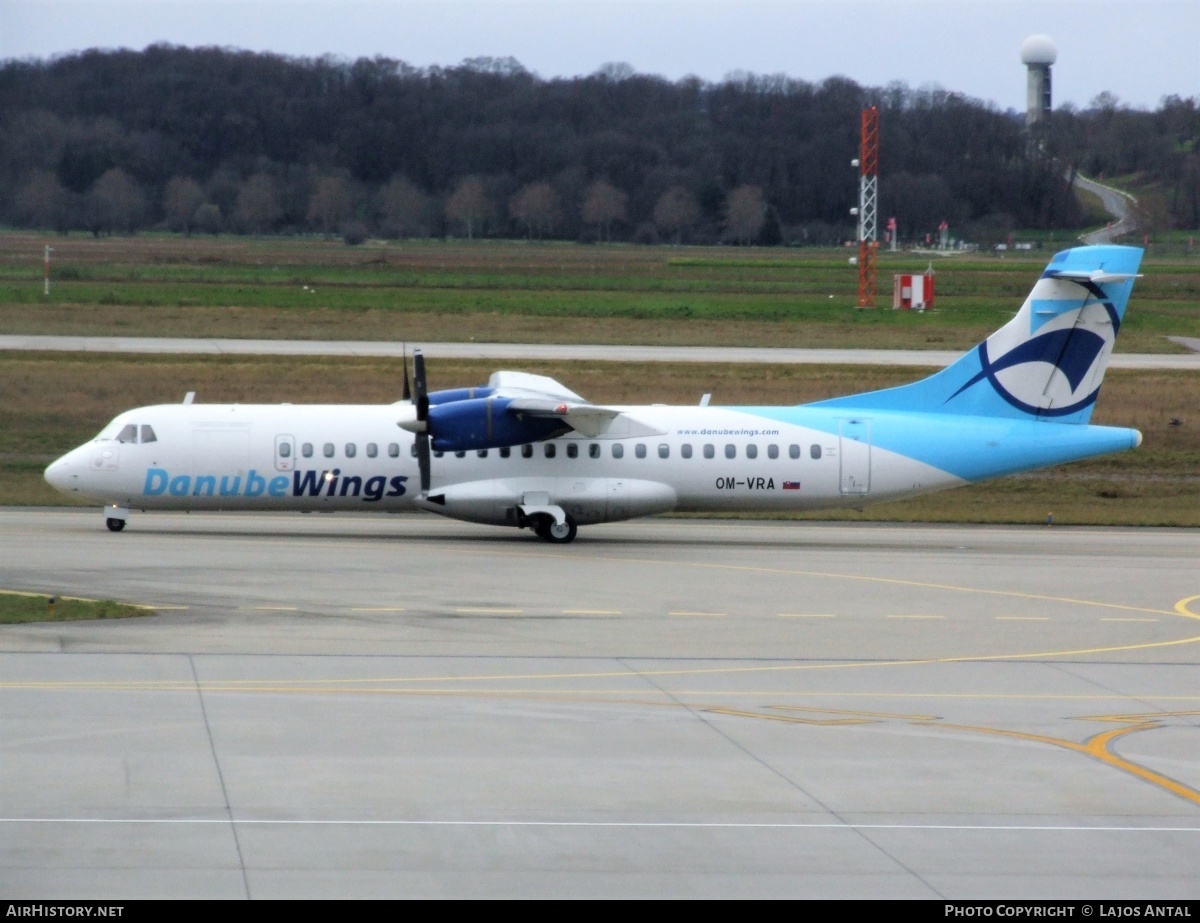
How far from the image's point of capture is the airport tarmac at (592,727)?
→ 10562 mm

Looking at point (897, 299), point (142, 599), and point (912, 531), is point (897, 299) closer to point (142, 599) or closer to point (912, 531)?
point (912, 531)

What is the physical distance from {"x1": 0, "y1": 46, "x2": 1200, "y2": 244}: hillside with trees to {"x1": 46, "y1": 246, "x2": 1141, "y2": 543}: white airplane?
86.9 metres

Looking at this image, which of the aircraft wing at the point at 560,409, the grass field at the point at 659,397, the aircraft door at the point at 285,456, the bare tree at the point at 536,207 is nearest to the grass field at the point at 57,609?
the aircraft door at the point at 285,456

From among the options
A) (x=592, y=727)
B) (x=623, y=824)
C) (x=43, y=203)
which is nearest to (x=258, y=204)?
(x=43, y=203)

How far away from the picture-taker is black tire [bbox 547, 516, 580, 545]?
99.8 feet

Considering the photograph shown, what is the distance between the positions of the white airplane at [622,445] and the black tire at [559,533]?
0.14 ft

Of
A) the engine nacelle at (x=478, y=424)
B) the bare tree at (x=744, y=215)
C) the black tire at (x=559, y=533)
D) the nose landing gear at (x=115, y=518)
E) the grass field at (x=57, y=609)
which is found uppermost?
the bare tree at (x=744, y=215)

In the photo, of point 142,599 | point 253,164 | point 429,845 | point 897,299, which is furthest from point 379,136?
point 429,845

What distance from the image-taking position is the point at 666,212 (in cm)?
12544

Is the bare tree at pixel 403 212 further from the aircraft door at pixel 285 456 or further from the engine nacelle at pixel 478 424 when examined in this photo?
the engine nacelle at pixel 478 424

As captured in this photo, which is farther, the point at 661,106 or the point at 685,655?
the point at 661,106

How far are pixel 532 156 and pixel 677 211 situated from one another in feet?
44.1

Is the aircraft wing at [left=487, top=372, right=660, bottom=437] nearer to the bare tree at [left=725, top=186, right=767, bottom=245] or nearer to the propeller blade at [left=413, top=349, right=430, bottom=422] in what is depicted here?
the propeller blade at [left=413, top=349, right=430, bottom=422]
